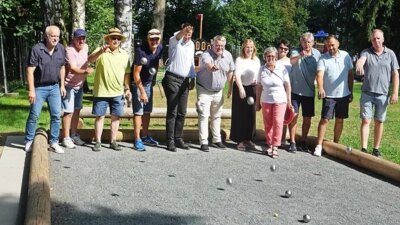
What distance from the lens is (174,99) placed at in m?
7.44

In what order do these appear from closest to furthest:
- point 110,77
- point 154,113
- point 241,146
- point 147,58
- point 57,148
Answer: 1. point 57,148
2. point 110,77
3. point 147,58
4. point 241,146
5. point 154,113

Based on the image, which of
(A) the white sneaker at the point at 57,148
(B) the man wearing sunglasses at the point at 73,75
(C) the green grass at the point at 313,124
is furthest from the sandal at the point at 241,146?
(A) the white sneaker at the point at 57,148

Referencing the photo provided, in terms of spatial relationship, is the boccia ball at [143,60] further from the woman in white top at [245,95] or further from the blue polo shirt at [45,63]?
the woman in white top at [245,95]

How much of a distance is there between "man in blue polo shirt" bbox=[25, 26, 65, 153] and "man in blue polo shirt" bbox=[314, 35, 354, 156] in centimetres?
354

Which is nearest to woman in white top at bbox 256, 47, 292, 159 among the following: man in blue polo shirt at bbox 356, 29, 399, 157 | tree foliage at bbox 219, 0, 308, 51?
man in blue polo shirt at bbox 356, 29, 399, 157

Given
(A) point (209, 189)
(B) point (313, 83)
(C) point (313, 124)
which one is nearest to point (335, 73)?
(B) point (313, 83)

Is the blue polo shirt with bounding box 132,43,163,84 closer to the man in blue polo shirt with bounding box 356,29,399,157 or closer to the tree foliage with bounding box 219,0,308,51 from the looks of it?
the man in blue polo shirt with bounding box 356,29,399,157

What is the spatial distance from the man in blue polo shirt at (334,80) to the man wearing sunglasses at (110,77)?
2.74 metres

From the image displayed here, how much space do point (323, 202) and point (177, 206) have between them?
153 cm

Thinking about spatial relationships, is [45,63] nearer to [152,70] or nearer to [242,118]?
[152,70]

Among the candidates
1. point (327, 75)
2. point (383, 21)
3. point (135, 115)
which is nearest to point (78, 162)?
point (135, 115)

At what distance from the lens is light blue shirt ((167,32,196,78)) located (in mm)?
7277

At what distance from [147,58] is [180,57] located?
0.46 metres

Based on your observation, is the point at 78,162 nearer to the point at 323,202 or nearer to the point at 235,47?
the point at 323,202
